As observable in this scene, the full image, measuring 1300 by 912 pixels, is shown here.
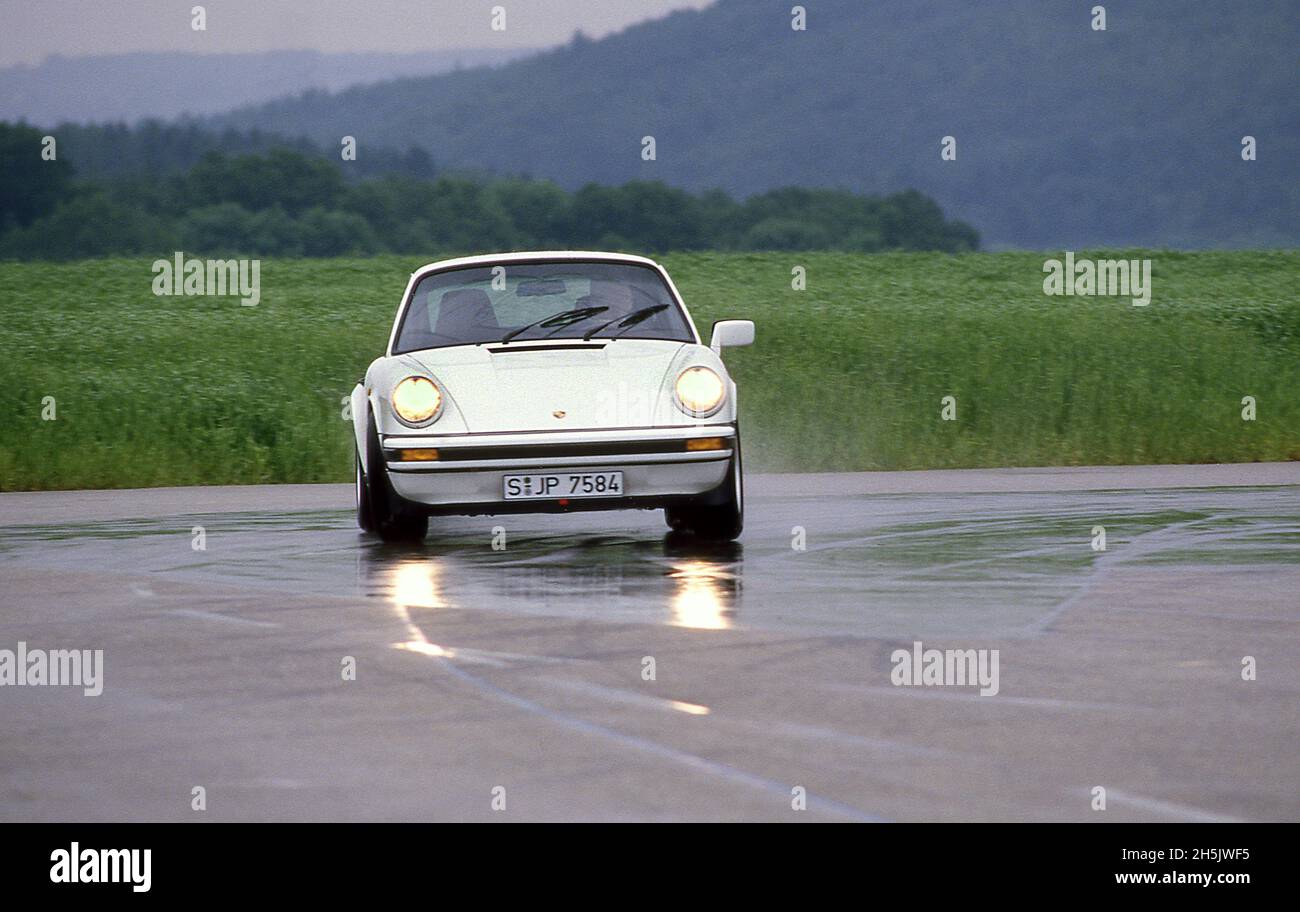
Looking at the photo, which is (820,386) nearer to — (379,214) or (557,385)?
(557,385)

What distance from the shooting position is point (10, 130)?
315 feet

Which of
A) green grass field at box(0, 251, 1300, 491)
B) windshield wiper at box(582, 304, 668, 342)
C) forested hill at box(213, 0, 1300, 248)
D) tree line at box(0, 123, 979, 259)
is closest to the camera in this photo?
windshield wiper at box(582, 304, 668, 342)

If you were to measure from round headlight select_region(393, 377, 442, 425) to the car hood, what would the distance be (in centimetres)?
8

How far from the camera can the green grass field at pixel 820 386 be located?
1917 centimetres

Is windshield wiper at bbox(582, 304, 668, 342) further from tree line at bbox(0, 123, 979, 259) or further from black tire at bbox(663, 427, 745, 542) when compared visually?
tree line at bbox(0, 123, 979, 259)

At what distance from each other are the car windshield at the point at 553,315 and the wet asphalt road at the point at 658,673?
1.20 metres

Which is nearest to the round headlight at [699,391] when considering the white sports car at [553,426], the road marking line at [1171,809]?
the white sports car at [553,426]

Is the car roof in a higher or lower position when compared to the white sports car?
higher

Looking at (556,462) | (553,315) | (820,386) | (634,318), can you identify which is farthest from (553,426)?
(820,386)

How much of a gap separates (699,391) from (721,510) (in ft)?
2.60

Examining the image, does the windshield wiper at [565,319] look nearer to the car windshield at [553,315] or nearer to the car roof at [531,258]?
the car windshield at [553,315]

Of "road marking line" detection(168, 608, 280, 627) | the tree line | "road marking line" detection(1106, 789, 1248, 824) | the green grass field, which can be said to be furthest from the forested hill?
"road marking line" detection(1106, 789, 1248, 824)

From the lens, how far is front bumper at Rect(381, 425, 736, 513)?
10406 mm

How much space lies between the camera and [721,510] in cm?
1109
